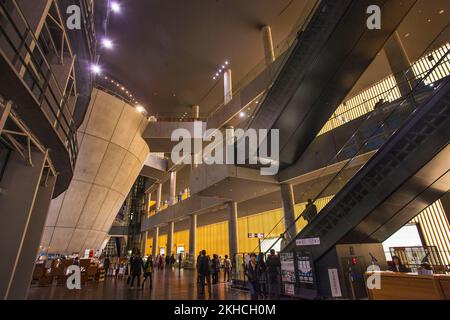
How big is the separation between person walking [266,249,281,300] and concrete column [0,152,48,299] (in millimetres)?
7765

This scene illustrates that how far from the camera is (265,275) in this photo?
374 inches

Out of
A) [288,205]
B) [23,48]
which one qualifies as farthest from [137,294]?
[23,48]

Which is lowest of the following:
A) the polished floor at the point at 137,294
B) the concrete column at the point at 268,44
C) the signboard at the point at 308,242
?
the polished floor at the point at 137,294

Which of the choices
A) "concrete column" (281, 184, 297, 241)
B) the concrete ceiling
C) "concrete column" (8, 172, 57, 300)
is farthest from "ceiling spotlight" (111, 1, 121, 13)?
"concrete column" (281, 184, 297, 241)

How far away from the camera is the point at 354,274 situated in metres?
7.64

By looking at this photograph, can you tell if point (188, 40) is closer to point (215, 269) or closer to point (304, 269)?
point (215, 269)

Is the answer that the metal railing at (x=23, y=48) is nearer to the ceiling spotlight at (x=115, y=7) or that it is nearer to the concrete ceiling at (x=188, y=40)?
the ceiling spotlight at (x=115, y=7)

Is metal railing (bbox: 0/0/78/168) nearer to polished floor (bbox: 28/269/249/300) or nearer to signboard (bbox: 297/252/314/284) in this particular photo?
polished floor (bbox: 28/269/249/300)

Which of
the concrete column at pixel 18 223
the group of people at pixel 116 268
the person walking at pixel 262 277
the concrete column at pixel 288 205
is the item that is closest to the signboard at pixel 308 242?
the person walking at pixel 262 277

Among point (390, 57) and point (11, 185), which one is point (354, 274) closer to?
point (11, 185)

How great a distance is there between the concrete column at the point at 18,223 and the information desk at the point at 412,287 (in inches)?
357

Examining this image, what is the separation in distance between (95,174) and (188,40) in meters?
14.4

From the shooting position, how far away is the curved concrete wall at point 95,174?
21.0 metres
